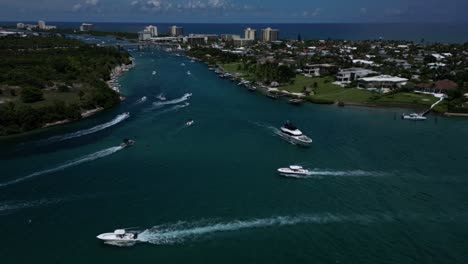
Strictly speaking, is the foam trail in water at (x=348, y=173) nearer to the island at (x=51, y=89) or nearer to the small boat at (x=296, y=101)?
the small boat at (x=296, y=101)

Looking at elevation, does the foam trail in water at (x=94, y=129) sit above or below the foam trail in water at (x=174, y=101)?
below

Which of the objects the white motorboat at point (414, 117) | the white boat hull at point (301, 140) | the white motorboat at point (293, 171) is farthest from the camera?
the white motorboat at point (414, 117)

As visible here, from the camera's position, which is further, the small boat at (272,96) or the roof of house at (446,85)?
the small boat at (272,96)

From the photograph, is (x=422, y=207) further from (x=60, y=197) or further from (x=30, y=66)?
(x=30, y=66)

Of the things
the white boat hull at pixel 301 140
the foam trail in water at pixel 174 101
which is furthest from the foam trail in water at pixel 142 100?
the white boat hull at pixel 301 140

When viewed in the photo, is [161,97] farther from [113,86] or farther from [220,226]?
[220,226]

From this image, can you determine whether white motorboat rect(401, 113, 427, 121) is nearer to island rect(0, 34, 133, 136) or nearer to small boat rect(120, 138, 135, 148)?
small boat rect(120, 138, 135, 148)
